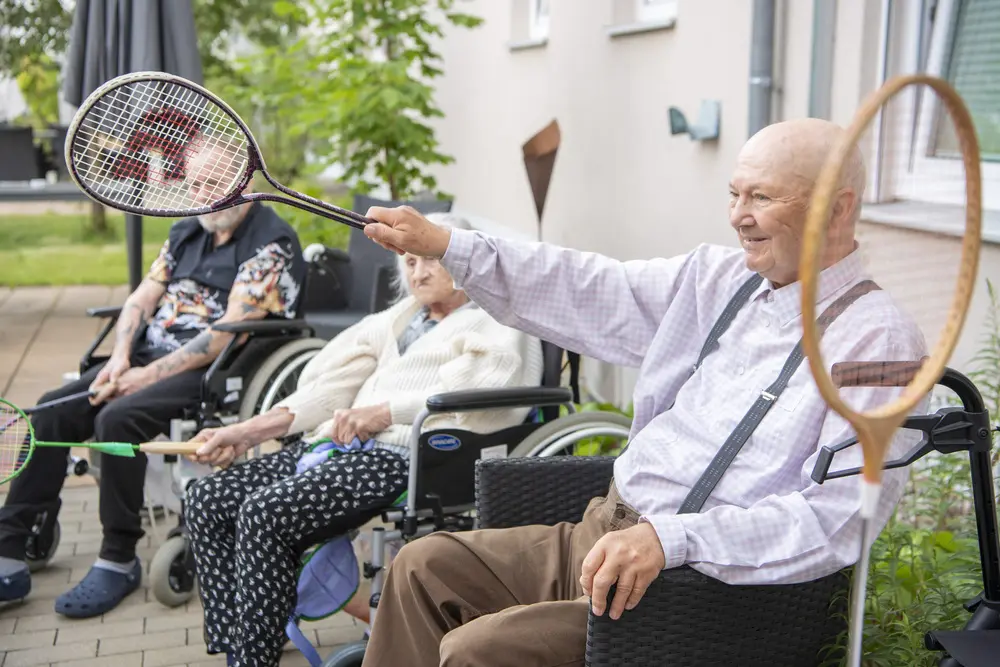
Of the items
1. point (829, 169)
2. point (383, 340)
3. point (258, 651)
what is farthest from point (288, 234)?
point (829, 169)

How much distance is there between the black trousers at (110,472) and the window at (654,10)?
2.52 metres

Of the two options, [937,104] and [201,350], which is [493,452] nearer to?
[201,350]

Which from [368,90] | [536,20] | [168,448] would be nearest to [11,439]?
[168,448]

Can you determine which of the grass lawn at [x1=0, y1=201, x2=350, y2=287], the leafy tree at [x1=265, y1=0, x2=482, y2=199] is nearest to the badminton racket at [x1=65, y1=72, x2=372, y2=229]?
the leafy tree at [x1=265, y1=0, x2=482, y2=199]

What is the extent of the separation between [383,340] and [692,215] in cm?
171

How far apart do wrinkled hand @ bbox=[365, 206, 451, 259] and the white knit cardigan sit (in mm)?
891

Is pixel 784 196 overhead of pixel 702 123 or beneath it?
beneath

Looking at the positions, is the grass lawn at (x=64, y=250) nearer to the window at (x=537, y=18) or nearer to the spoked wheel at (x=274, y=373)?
the window at (x=537, y=18)

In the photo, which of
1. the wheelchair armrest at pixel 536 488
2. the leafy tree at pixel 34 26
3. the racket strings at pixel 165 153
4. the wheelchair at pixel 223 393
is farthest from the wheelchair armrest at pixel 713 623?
the leafy tree at pixel 34 26

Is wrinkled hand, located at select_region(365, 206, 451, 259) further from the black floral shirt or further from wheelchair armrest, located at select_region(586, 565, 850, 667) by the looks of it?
the black floral shirt

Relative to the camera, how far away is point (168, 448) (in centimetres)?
293

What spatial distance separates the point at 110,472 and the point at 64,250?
29.6 ft

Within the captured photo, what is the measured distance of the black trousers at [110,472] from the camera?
3.54m

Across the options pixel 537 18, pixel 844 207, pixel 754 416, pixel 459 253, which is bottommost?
pixel 754 416
